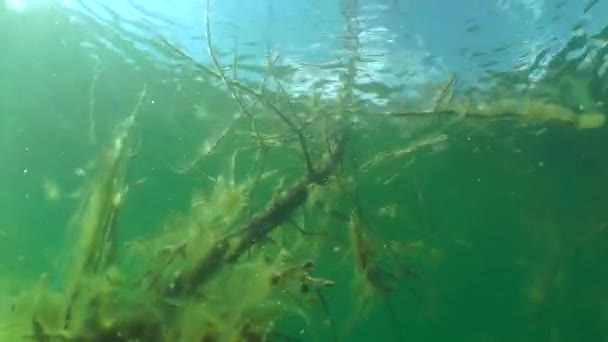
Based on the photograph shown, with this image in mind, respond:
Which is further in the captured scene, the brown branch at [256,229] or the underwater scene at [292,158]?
the brown branch at [256,229]

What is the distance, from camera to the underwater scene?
16.9ft

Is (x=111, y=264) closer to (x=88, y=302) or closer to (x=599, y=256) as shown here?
(x=88, y=302)

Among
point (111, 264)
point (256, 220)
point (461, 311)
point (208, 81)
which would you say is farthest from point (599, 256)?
point (111, 264)

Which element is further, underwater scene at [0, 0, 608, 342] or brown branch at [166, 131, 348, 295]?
brown branch at [166, 131, 348, 295]

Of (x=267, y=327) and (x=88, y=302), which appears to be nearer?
(x=88, y=302)

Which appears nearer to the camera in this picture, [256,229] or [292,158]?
[256,229]

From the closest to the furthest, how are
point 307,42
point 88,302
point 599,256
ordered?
point 88,302 → point 307,42 → point 599,256

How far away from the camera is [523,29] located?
10812mm

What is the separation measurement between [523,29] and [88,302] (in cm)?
912

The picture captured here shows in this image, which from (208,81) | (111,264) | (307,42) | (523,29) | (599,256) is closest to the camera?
(111,264)

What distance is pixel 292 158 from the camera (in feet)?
32.4

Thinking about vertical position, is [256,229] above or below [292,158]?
below

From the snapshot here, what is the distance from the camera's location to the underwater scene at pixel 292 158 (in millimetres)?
5156

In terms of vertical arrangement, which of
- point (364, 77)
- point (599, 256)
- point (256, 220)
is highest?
point (364, 77)
